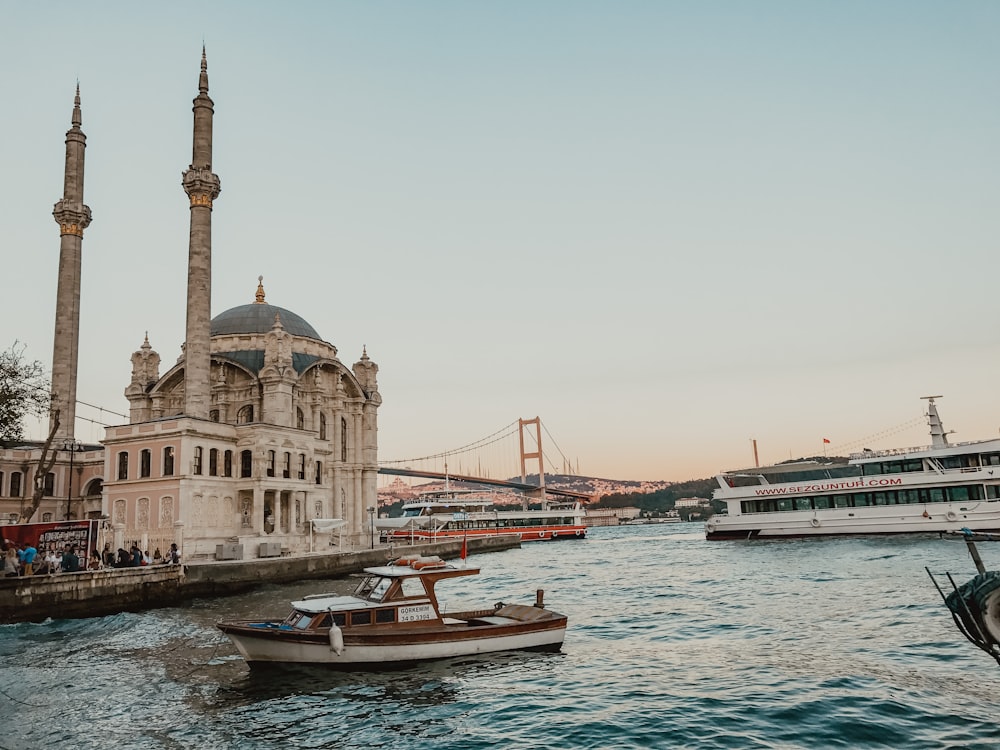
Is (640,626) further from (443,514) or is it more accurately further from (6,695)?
(443,514)

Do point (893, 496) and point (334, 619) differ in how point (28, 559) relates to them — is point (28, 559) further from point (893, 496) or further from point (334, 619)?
point (893, 496)

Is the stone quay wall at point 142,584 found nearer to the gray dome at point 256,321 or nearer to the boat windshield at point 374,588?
the boat windshield at point 374,588

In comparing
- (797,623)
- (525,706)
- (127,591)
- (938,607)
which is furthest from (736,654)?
(127,591)

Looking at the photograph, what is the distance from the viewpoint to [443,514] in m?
85.6

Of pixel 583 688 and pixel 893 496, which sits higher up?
pixel 893 496

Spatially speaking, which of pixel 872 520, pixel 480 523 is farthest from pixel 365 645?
pixel 480 523

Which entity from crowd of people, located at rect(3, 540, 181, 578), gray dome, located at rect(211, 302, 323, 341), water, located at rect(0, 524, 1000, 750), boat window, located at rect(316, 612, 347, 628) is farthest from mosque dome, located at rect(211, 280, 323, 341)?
boat window, located at rect(316, 612, 347, 628)

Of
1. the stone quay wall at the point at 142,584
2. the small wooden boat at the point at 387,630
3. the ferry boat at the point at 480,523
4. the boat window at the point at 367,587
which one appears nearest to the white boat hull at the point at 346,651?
the small wooden boat at the point at 387,630

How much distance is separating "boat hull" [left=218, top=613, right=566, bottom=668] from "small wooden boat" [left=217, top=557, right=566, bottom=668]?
20 millimetres

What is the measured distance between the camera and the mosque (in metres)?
37.9

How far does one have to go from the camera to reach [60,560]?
2847 centimetres

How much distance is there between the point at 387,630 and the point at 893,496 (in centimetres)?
4178

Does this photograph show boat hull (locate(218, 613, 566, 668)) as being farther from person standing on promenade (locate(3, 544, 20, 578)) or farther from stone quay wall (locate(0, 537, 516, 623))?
person standing on promenade (locate(3, 544, 20, 578))

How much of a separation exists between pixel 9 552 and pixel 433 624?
19.4 m
